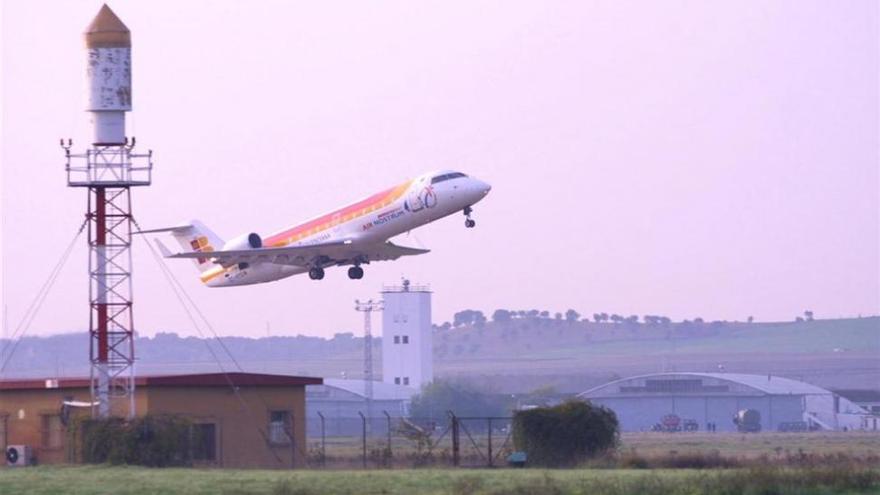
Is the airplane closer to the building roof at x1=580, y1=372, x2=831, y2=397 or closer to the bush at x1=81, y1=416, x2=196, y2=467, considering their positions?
the bush at x1=81, y1=416, x2=196, y2=467

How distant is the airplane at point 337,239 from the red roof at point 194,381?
23.9ft

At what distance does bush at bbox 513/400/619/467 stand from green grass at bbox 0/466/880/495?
7126 millimetres

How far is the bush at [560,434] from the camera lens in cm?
4675

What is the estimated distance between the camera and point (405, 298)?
392ft

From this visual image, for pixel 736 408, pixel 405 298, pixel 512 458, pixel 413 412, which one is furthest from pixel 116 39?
pixel 405 298

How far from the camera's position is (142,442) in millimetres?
46031

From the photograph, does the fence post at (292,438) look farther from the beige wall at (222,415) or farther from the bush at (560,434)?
the bush at (560,434)

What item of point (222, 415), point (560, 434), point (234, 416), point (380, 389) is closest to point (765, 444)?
point (560, 434)

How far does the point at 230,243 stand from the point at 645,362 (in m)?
112

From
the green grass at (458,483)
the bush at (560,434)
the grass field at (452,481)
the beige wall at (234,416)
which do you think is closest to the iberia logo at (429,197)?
the beige wall at (234,416)

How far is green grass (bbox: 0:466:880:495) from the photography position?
107 feet

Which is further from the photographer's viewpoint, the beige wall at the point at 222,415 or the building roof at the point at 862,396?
the building roof at the point at 862,396

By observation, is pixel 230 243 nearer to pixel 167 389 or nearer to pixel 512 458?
pixel 167 389

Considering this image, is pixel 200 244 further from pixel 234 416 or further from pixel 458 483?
pixel 458 483
